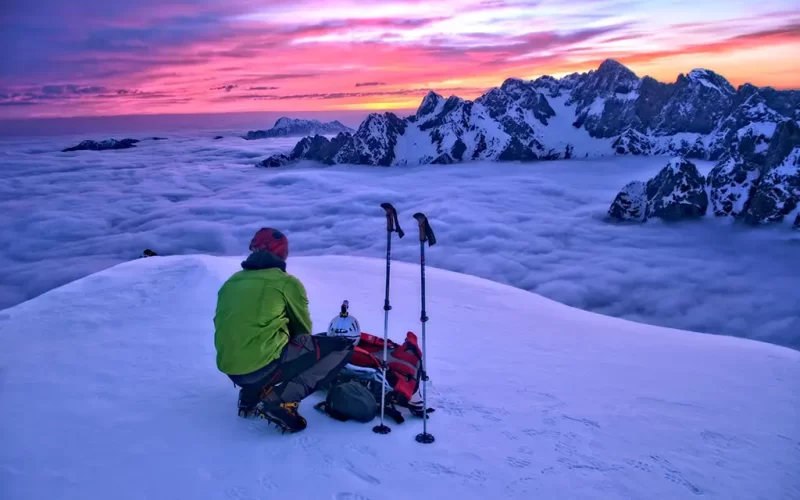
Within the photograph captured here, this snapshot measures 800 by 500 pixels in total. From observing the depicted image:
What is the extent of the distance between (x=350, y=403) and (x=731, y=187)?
114 metres

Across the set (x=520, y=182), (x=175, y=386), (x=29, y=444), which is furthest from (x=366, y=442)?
(x=520, y=182)

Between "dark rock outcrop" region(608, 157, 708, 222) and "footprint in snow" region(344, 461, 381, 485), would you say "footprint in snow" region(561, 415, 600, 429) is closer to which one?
"footprint in snow" region(344, 461, 381, 485)

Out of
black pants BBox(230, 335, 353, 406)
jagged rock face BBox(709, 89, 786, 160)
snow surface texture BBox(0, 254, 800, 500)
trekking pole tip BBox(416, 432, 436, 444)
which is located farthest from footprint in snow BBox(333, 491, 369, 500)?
jagged rock face BBox(709, 89, 786, 160)

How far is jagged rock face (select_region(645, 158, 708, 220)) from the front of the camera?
9588cm

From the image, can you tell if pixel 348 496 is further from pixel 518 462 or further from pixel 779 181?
pixel 779 181

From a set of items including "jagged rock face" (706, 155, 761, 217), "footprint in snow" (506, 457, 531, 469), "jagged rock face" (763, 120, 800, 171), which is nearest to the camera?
"footprint in snow" (506, 457, 531, 469)

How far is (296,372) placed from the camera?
209 inches

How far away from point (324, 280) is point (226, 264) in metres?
2.93

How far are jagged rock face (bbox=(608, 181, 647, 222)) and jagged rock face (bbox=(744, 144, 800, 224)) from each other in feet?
60.7

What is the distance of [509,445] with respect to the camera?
5.44 metres

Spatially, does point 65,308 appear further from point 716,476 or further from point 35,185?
point 35,185

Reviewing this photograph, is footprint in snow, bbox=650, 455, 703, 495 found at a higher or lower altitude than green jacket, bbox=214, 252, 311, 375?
lower

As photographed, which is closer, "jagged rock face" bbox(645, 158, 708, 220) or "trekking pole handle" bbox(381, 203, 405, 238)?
"trekking pole handle" bbox(381, 203, 405, 238)

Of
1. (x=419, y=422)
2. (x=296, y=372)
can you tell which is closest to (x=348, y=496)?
(x=296, y=372)
